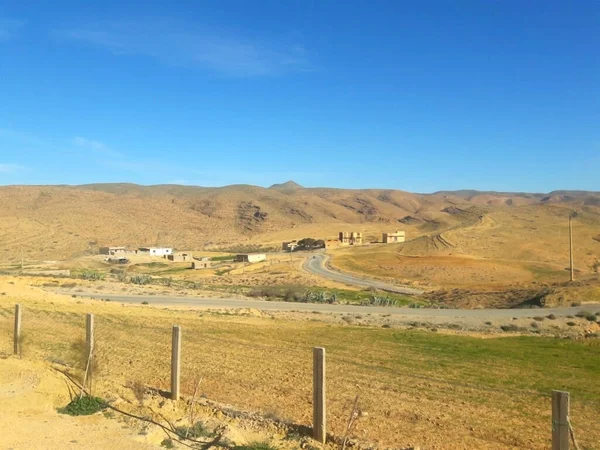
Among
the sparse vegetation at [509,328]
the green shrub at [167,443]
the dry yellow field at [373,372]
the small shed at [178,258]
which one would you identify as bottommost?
the sparse vegetation at [509,328]

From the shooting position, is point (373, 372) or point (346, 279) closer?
point (373, 372)

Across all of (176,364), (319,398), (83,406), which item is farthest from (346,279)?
(319,398)

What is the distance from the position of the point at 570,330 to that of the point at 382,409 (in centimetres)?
2940

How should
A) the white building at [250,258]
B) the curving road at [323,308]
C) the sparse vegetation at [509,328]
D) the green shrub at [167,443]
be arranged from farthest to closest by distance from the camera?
the white building at [250,258] < the curving road at [323,308] < the sparse vegetation at [509,328] < the green shrub at [167,443]

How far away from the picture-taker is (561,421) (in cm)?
633

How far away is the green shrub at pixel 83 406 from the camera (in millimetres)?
9575

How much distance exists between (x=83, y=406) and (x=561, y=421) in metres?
7.74

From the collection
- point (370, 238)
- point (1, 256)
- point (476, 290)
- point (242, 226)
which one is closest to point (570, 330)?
point (476, 290)

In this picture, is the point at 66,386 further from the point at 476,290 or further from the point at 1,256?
the point at 1,256

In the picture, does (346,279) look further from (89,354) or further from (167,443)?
(167,443)

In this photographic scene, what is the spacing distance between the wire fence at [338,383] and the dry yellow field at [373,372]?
3 cm

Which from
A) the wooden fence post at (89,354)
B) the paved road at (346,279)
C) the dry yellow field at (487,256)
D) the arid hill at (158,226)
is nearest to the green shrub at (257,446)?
the wooden fence post at (89,354)

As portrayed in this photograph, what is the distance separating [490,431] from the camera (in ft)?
32.7

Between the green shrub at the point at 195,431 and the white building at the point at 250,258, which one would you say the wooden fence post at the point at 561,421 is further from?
the white building at the point at 250,258
